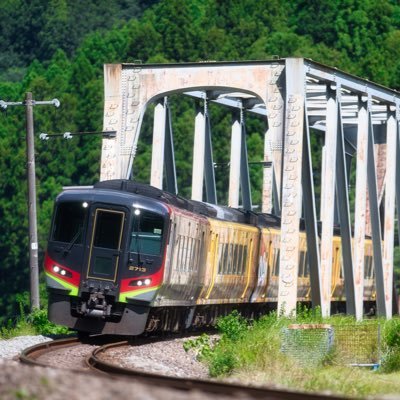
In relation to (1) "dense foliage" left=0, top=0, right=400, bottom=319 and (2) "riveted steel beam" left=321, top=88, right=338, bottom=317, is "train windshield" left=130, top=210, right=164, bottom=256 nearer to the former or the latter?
(2) "riveted steel beam" left=321, top=88, right=338, bottom=317

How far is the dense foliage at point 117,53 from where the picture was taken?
82.5 metres

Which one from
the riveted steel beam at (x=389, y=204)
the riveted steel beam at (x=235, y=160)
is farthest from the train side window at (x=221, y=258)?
the riveted steel beam at (x=235, y=160)

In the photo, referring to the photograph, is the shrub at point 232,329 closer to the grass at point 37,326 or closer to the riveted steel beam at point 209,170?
the grass at point 37,326

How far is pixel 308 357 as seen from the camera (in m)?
22.3

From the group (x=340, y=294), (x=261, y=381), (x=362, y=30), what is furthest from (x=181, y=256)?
(x=362, y=30)

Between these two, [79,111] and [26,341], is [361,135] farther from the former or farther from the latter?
[79,111]

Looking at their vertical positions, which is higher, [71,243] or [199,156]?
[199,156]

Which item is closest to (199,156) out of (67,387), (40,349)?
(40,349)

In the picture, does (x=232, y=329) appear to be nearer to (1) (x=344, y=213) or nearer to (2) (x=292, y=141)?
(2) (x=292, y=141)

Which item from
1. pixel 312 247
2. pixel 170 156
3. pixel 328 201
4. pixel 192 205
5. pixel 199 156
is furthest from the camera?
pixel 199 156

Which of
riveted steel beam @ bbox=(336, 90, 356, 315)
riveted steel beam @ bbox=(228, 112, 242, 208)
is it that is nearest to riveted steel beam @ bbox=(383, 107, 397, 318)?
riveted steel beam @ bbox=(336, 90, 356, 315)

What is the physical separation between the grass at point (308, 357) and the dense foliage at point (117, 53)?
52856 millimetres

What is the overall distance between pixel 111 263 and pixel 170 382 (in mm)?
9576

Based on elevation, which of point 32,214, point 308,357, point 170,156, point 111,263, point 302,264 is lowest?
point 308,357
